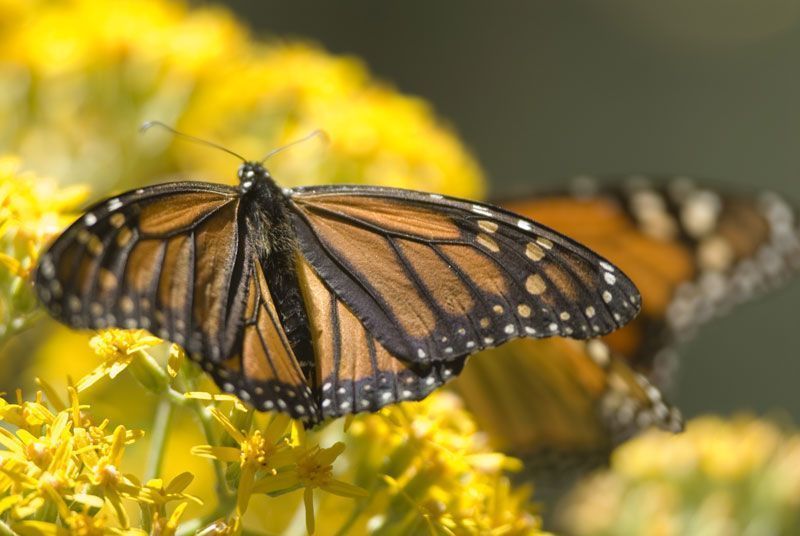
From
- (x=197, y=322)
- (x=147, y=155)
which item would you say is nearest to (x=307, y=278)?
(x=197, y=322)

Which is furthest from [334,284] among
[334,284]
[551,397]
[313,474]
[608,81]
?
[608,81]

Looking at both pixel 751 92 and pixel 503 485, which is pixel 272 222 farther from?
pixel 751 92

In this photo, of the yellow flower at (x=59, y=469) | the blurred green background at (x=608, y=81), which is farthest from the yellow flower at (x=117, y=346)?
the blurred green background at (x=608, y=81)

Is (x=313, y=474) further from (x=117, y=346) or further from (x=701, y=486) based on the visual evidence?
(x=701, y=486)

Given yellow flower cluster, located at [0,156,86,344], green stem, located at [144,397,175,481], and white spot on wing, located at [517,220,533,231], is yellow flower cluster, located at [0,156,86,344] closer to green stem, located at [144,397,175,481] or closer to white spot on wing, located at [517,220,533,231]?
green stem, located at [144,397,175,481]

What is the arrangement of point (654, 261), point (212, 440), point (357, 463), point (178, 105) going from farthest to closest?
1. point (178, 105)
2. point (654, 261)
3. point (357, 463)
4. point (212, 440)

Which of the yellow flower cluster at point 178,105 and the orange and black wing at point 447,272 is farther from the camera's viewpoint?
the yellow flower cluster at point 178,105

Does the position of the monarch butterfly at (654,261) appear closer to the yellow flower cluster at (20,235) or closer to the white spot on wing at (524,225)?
the white spot on wing at (524,225)
